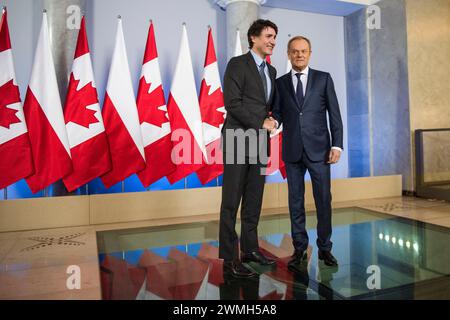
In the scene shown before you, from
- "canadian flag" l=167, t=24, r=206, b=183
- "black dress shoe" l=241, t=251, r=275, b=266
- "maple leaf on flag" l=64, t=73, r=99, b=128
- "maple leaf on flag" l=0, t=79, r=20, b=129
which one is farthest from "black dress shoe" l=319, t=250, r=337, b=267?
"maple leaf on flag" l=0, t=79, r=20, b=129

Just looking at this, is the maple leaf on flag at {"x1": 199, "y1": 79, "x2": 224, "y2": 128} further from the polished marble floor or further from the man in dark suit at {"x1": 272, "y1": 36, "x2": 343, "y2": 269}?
the man in dark suit at {"x1": 272, "y1": 36, "x2": 343, "y2": 269}

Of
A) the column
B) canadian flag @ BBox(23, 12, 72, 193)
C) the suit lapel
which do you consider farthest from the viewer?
the column

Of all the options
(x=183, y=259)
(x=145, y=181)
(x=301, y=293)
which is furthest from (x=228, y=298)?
(x=145, y=181)

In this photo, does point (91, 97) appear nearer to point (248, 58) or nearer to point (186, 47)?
point (186, 47)

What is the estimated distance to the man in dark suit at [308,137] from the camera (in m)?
1.91

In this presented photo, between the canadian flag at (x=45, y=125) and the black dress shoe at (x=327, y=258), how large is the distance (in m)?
2.16

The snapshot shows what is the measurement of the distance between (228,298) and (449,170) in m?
4.08

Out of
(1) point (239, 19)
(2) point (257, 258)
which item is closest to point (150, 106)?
(1) point (239, 19)

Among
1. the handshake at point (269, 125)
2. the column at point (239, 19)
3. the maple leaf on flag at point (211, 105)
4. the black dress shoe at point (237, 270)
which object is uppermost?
the column at point (239, 19)

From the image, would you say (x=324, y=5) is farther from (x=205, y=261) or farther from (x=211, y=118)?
(x=205, y=261)

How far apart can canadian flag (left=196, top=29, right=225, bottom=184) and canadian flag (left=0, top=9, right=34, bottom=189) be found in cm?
155

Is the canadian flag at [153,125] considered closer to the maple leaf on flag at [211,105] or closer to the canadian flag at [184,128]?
the canadian flag at [184,128]

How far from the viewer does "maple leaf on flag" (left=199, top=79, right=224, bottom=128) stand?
11.3ft

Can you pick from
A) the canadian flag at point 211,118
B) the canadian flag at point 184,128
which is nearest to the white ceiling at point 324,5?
the canadian flag at point 211,118
